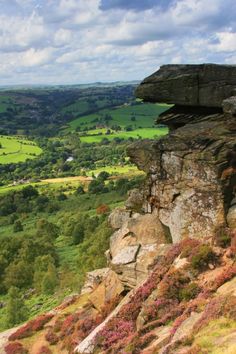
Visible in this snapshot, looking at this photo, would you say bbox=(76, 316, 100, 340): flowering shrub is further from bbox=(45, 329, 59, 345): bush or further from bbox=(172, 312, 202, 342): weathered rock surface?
bbox=(172, 312, 202, 342): weathered rock surface

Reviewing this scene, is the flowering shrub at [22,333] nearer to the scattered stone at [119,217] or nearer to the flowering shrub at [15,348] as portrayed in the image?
the flowering shrub at [15,348]

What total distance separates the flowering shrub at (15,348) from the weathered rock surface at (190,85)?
24341 mm

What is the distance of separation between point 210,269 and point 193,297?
230cm

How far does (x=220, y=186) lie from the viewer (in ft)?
97.0

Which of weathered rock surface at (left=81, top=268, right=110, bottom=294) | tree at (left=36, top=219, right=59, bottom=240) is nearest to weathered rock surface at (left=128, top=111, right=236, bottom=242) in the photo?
weathered rock surface at (left=81, top=268, right=110, bottom=294)

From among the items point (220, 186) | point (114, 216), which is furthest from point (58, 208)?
point (220, 186)

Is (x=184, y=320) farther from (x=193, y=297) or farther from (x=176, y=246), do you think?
(x=176, y=246)

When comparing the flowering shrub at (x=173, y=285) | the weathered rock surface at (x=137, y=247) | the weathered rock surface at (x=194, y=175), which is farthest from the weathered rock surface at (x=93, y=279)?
the flowering shrub at (x=173, y=285)

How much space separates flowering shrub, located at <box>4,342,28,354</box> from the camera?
37875 mm

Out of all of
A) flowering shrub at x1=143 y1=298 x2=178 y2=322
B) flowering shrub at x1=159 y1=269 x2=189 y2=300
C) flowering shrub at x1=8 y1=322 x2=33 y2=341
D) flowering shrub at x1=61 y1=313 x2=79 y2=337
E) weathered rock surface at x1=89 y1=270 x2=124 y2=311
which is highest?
flowering shrub at x1=159 y1=269 x2=189 y2=300

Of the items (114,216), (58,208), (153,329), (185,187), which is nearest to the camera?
(153,329)

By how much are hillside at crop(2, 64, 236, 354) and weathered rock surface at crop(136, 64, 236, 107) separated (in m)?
0.08

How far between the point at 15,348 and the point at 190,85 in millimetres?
27221

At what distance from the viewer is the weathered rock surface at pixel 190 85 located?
105 feet
